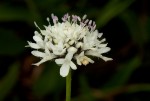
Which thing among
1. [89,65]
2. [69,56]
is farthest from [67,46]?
[89,65]

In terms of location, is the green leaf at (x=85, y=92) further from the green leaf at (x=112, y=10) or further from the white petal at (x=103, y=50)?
the white petal at (x=103, y=50)

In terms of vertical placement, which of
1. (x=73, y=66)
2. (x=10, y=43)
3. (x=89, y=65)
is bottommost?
(x=73, y=66)

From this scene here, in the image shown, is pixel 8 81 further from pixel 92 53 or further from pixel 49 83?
pixel 92 53

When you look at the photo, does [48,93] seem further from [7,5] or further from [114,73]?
[7,5]

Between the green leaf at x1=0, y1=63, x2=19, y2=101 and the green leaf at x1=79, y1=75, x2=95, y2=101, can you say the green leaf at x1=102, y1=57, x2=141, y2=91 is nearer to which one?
the green leaf at x1=79, y1=75, x2=95, y2=101

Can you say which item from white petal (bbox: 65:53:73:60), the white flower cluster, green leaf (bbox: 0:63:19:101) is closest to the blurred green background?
green leaf (bbox: 0:63:19:101)

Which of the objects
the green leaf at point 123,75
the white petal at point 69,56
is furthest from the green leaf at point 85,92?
the white petal at point 69,56
